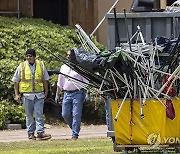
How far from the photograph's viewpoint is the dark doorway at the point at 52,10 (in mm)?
25344

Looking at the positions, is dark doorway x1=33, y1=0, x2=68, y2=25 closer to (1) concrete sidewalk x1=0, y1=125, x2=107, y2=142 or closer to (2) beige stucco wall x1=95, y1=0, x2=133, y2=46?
(2) beige stucco wall x1=95, y1=0, x2=133, y2=46

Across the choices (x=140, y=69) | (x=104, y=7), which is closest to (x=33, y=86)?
(x=140, y=69)

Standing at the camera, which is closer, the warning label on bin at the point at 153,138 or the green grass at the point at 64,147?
the warning label on bin at the point at 153,138

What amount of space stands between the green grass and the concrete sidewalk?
1.35 meters

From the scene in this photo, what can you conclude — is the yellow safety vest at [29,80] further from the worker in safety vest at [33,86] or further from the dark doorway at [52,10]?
the dark doorway at [52,10]

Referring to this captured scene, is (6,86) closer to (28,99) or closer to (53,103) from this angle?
(53,103)

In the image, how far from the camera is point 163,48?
426 inches

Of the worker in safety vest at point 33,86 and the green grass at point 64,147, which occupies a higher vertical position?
the worker in safety vest at point 33,86

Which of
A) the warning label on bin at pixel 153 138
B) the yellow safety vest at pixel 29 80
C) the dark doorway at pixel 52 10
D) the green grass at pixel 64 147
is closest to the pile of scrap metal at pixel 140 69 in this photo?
the warning label on bin at pixel 153 138

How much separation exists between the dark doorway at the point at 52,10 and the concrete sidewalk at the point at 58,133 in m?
7.21

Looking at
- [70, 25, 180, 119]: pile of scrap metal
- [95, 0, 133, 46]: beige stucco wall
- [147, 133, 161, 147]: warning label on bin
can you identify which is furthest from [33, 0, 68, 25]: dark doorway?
[147, 133, 161, 147]: warning label on bin

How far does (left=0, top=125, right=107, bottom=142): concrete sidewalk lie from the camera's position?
637 inches

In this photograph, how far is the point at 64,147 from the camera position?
13125 millimetres

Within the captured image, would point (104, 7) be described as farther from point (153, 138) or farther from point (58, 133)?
point (153, 138)
